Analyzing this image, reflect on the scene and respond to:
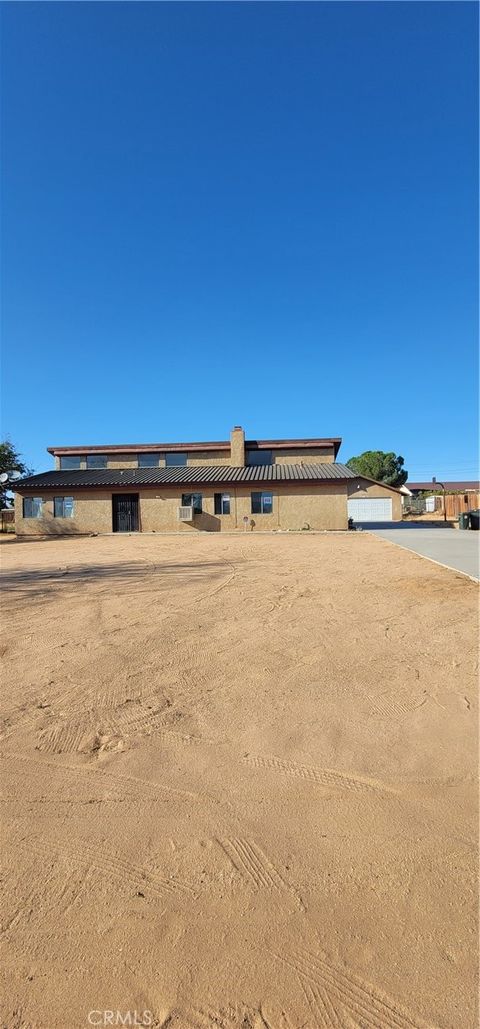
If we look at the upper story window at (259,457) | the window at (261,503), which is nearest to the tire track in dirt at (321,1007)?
the window at (261,503)

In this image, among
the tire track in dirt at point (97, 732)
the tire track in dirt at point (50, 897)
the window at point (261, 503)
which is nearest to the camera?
the tire track in dirt at point (50, 897)

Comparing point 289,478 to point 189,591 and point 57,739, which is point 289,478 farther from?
point 57,739

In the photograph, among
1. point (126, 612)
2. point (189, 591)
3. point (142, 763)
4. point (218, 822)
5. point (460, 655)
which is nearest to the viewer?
point (218, 822)

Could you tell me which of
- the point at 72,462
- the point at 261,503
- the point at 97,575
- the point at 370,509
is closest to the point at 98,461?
the point at 72,462

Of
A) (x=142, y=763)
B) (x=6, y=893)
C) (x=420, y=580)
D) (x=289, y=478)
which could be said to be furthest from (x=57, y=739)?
(x=289, y=478)

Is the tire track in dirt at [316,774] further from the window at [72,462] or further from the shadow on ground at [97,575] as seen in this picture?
the window at [72,462]

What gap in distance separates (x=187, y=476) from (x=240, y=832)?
26.9 metres

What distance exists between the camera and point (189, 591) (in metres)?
8.34

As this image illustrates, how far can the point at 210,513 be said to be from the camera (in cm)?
2794

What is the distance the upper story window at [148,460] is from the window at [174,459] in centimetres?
66

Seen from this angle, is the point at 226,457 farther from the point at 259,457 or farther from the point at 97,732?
the point at 97,732

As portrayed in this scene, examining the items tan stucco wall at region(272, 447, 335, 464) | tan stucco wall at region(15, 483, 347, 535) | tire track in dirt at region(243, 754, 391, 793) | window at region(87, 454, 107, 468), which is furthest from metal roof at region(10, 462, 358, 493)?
tire track in dirt at region(243, 754, 391, 793)

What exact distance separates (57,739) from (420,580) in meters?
7.62

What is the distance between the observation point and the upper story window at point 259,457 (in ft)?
108
